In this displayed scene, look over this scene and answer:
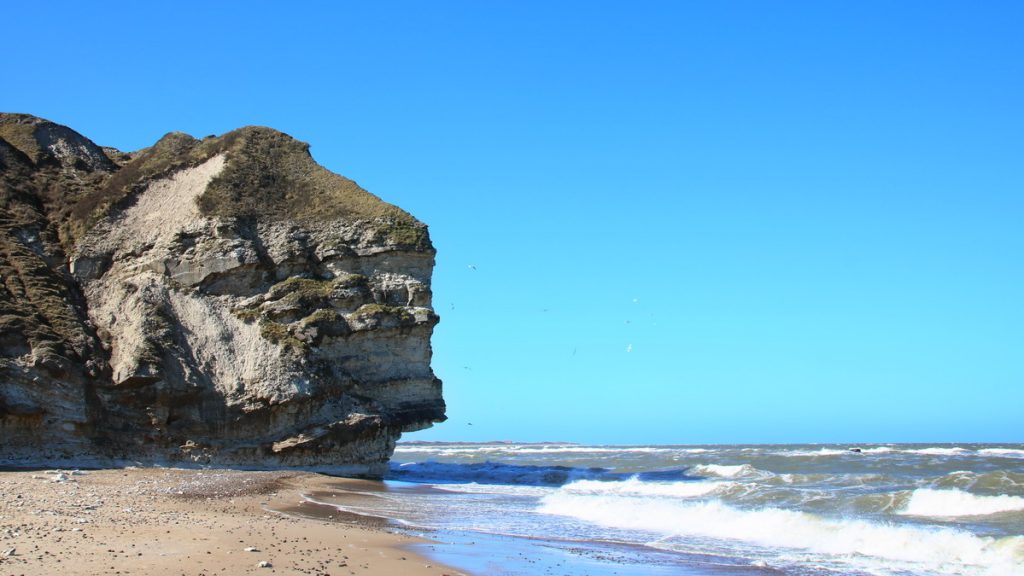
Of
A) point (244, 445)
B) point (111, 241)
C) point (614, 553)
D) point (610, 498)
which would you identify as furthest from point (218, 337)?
point (614, 553)

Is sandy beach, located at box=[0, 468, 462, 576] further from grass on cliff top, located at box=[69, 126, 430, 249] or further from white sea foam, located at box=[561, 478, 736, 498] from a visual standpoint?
grass on cliff top, located at box=[69, 126, 430, 249]

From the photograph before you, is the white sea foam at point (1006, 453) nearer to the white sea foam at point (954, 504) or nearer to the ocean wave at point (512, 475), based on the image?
the ocean wave at point (512, 475)

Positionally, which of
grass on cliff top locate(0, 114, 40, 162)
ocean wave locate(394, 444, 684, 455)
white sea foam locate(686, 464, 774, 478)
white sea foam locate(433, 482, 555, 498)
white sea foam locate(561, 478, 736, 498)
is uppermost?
grass on cliff top locate(0, 114, 40, 162)

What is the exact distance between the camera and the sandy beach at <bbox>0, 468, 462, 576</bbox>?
9891 mm

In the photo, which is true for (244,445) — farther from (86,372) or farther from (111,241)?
(111,241)

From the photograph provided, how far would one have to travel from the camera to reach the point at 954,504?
2194 centimetres

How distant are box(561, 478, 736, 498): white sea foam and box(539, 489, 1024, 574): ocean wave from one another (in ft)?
11.6

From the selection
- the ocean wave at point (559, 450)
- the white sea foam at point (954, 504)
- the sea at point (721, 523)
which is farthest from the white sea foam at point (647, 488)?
the ocean wave at point (559, 450)

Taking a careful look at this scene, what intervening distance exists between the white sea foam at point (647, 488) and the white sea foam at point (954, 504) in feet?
19.8

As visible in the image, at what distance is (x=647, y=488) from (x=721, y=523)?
1064 centimetres

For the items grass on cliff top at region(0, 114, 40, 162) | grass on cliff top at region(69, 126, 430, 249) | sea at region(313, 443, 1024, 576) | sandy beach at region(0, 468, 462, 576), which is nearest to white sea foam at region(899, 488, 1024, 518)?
sea at region(313, 443, 1024, 576)

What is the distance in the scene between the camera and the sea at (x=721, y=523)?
13.6 m

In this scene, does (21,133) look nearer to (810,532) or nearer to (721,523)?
(721,523)

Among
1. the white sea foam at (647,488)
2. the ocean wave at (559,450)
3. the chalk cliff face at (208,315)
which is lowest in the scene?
the ocean wave at (559,450)
